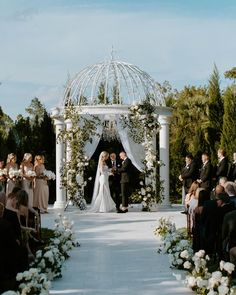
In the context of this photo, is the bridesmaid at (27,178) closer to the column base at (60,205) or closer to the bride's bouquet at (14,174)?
the bride's bouquet at (14,174)

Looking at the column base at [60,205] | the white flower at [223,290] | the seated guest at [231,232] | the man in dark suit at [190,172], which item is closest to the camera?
the white flower at [223,290]

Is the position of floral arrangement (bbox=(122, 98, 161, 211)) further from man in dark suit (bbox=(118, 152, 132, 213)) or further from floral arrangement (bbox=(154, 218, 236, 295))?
floral arrangement (bbox=(154, 218, 236, 295))

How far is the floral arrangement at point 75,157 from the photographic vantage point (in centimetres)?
1964

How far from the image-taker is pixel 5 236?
25.2 ft

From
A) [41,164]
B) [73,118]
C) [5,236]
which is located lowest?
[5,236]

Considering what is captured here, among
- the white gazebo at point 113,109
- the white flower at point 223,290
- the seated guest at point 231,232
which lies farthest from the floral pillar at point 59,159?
the white flower at point 223,290

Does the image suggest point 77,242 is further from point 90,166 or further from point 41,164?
point 90,166

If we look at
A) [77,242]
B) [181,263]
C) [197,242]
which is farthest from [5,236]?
[77,242]

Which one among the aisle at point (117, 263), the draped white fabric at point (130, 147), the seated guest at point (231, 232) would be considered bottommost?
the aisle at point (117, 263)

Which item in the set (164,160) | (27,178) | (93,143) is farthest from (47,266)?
(164,160)

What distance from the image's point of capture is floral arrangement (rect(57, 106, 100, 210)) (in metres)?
19.6

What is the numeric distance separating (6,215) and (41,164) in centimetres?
935

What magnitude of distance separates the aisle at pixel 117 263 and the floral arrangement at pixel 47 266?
190mm

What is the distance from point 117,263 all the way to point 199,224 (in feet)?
4.48
